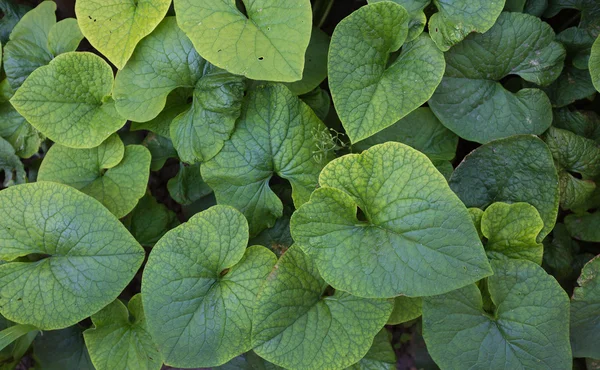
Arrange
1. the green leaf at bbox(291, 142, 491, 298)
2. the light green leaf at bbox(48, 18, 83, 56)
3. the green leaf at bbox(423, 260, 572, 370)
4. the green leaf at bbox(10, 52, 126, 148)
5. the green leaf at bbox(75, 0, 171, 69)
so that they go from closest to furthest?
1. the green leaf at bbox(291, 142, 491, 298)
2. the green leaf at bbox(423, 260, 572, 370)
3. the green leaf at bbox(75, 0, 171, 69)
4. the green leaf at bbox(10, 52, 126, 148)
5. the light green leaf at bbox(48, 18, 83, 56)

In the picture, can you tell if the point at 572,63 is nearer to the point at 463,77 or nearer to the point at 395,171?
the point at 463,77

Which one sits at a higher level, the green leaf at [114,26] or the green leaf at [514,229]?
the green leaf at [114,26]

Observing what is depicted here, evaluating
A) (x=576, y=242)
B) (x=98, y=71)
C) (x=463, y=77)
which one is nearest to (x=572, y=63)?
(x=463, y=77)

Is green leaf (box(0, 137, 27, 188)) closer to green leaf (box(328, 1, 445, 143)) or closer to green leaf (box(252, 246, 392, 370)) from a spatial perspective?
green leaf (box(252, 246, 392, 370))

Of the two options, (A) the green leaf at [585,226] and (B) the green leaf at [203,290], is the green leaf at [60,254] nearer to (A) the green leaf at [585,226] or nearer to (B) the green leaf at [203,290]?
(B) the green leaf at [203,290]

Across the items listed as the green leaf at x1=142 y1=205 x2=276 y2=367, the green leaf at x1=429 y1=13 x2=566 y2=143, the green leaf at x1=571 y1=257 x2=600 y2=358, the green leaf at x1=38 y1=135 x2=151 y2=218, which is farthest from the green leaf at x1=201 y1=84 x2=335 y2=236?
the green leaf at x1=571 y1=257 x2=600 y2=358

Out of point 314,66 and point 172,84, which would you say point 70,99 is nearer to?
point 172,84

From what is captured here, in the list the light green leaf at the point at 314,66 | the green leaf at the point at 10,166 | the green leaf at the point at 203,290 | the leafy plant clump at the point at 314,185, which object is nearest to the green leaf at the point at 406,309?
the leafy plant clump at the point at 314,185
